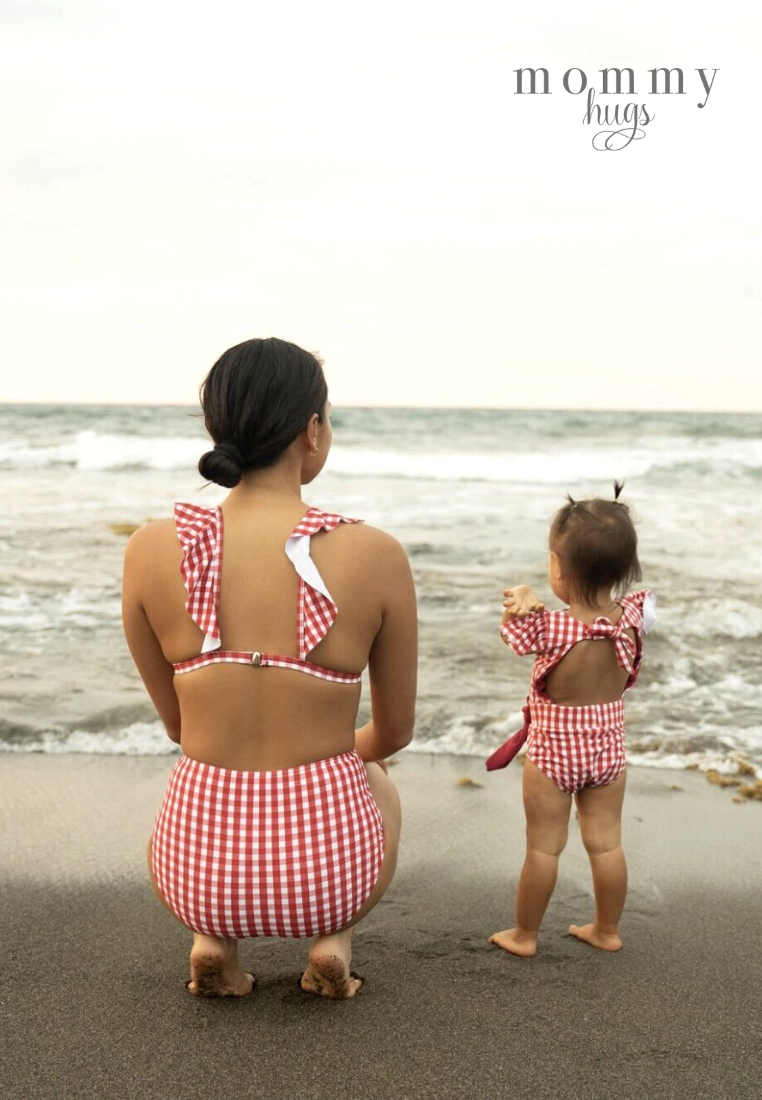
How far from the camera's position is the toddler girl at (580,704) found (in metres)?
2.77

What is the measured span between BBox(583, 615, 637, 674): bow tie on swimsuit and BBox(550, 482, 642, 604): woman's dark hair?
3.2 inches

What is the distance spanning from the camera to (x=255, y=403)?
2266 mm

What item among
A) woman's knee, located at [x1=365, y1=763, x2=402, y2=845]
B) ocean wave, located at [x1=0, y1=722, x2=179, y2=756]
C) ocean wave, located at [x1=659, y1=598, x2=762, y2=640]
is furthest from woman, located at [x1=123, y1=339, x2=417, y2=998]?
ocean wave, located at [x1=659, y1=598, x2=762, y2=640]

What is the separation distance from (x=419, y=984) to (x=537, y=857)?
47 cm

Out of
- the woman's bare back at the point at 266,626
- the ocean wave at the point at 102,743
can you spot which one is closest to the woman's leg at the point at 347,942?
the woman's bare back at the point at 266,626

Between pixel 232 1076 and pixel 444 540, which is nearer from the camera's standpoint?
pixel 232 1076

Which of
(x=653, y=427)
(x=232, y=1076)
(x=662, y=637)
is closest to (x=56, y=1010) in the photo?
(x=232, y=1076)

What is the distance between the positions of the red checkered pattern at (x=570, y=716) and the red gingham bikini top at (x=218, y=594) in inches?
27.8

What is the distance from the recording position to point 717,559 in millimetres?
9203

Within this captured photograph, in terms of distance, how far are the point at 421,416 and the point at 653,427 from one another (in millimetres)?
5294

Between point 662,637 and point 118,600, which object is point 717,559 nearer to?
point 662,637

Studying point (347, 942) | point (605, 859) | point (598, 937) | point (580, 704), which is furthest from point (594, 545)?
point (347, 942)

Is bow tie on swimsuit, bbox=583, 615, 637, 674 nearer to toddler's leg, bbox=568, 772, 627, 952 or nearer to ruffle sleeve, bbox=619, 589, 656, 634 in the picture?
ruffle sleeve, bbox=619, 589, 656, 634

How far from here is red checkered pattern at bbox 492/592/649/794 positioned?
2785 millimetres
